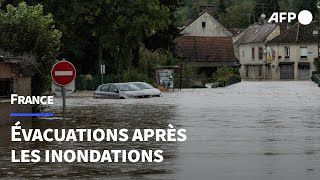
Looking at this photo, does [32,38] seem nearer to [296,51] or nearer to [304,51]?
[296,51]

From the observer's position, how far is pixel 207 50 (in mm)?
116438

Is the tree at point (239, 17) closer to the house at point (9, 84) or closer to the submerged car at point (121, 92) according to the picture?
the submerged car at point (121, 92)

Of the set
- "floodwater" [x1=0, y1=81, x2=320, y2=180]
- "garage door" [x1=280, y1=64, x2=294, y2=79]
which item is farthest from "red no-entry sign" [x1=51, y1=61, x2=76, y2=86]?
"garage door" [x1=280, y1=64, x2=294, y2=79]

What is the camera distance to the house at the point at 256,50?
443ft

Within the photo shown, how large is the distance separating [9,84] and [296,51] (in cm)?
10503

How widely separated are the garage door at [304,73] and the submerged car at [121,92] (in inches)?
3014

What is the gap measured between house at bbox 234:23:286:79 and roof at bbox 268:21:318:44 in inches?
90.2

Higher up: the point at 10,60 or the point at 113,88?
the point at 10,60

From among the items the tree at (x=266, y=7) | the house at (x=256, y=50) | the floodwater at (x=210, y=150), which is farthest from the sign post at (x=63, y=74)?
the tree at (x=266, y=7)

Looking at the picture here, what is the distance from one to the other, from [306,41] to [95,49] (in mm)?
57809

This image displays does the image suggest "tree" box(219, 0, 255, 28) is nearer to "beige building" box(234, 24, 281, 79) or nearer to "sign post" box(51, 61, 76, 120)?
"beige building" box(234, 24, 281, 79)

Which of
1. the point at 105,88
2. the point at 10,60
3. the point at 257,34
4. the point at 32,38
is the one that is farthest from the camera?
the point at 257,34

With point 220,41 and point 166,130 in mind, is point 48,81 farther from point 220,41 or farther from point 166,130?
point 220,41

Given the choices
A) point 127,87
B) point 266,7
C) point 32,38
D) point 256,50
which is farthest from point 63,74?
point 266,7
